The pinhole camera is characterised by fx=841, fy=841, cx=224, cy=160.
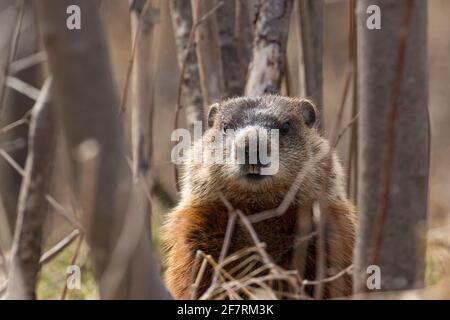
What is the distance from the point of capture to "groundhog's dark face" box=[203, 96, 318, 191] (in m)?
4.00

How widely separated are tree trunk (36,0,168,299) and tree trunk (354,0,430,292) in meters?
1.35

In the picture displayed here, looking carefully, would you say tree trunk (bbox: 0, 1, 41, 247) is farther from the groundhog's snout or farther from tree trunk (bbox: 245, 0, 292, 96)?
the groundhog's snout

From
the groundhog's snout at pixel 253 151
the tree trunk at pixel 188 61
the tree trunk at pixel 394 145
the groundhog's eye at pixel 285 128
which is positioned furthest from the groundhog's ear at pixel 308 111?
the tree trunk at pixel 394 145

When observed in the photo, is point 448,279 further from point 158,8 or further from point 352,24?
point 158,8

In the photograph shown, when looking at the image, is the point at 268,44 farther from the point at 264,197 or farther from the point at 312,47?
the point at 264,197

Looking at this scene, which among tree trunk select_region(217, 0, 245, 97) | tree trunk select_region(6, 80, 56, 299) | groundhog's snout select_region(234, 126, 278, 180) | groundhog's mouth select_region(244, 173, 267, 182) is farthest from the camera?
tree trunk select_region(217, 0, 245, 97)

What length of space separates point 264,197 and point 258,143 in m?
0.37

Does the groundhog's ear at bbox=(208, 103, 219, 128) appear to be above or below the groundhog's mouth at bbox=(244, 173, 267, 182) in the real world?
above

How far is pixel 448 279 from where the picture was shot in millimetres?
2838

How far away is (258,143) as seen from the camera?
3955 millimetres

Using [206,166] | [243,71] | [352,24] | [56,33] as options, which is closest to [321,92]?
[243,71]

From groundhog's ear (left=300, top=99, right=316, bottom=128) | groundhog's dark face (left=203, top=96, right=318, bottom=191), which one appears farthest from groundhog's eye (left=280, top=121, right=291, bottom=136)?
groundhog's ear (left=300, top=99, right=316, bottom=128)

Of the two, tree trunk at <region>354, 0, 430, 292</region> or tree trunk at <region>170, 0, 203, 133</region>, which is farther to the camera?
tree trunk at <region>170, 0, 203, 133</region>
